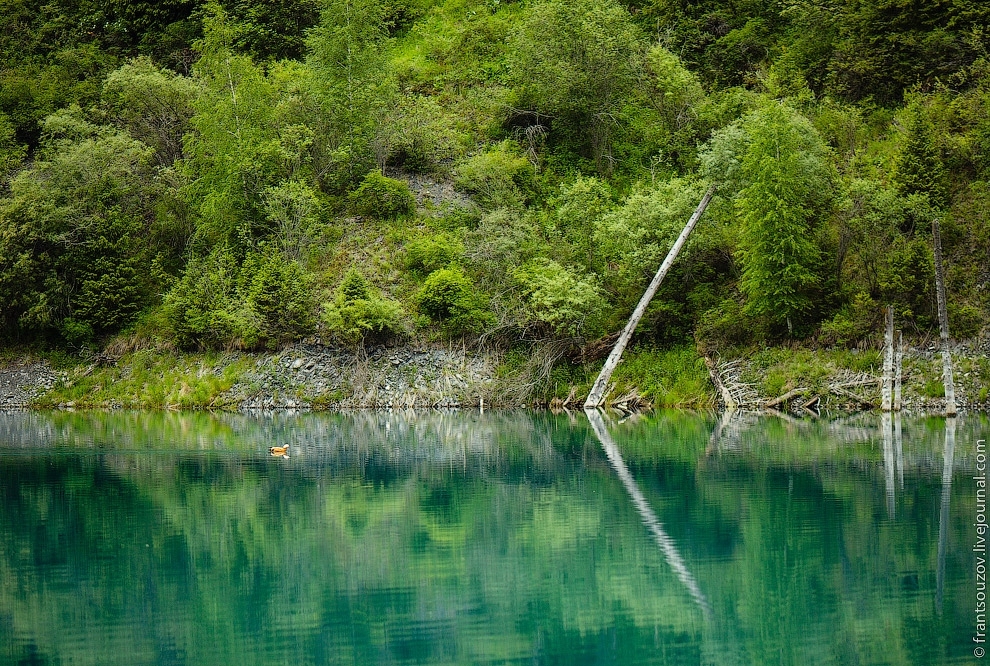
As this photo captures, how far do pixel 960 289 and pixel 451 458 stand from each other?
20493 millimetres

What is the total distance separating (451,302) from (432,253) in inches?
129

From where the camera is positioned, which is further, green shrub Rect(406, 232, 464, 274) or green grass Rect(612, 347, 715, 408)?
green shrub Rect(406, 232, 464, 274)

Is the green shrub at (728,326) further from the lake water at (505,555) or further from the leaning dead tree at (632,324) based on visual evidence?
the lake water at (505,555)

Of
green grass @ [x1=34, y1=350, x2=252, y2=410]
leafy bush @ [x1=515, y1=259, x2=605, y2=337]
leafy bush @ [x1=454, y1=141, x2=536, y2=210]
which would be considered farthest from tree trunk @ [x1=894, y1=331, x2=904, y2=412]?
green grass @ [x1=34, y1=350, x2=252, y2=410]

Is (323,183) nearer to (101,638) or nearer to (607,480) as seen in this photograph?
(607,480)

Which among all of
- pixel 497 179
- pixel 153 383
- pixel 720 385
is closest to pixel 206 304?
pixel 153 383

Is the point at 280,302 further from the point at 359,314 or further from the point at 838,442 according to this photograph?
the point at 838,442

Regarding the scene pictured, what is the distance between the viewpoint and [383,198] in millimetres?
47812

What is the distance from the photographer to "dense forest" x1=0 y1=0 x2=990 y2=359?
36.3 m

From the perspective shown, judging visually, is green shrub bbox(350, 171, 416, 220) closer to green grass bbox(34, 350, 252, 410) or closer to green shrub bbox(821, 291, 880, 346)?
green grass bbox(34, 350, 252, 410)

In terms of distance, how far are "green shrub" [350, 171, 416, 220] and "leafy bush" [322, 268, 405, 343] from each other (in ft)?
20.5

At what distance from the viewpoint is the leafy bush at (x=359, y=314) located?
41.0m

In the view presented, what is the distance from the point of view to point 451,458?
23641 millimetres

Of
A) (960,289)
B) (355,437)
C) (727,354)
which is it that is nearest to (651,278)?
(727,354)
